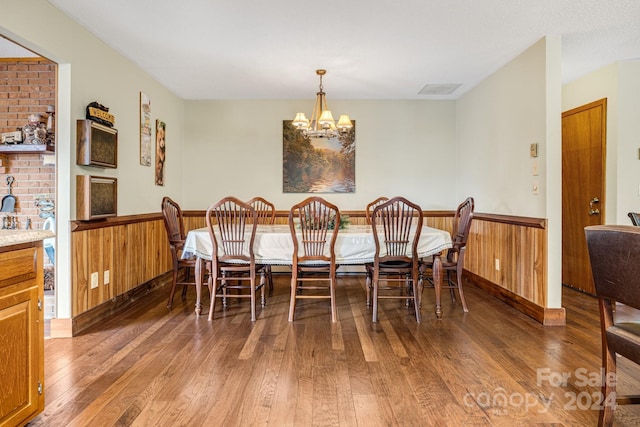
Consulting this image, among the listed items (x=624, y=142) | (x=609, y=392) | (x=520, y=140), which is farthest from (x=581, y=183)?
(x=609, y=392)

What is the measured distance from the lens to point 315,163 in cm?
541

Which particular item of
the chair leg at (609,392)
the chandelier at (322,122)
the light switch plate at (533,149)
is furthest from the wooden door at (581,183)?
the chair leg at (609,392)

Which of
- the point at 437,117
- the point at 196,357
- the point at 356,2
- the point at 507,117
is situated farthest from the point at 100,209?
the point at 437,117

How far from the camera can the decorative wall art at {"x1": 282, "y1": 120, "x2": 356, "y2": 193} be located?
5398mm

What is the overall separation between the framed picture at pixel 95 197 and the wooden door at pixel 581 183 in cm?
478

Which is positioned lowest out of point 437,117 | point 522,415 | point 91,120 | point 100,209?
point 522,415

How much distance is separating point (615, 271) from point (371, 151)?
4.17m

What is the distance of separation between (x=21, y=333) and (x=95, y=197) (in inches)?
67.5

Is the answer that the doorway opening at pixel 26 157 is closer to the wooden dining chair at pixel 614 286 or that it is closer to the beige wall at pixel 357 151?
the beige wall at pixel 357 151

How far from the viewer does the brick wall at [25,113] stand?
367 centimetres

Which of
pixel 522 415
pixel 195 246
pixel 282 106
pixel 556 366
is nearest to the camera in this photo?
pixel 522 415

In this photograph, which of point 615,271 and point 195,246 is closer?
point 615,271

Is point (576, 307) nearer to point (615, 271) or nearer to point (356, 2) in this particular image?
point (615, 271)

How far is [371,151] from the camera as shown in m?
5.44
